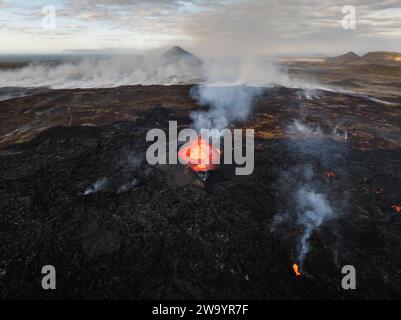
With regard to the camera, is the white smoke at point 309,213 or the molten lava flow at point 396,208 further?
the molten lava flow at point 396,208

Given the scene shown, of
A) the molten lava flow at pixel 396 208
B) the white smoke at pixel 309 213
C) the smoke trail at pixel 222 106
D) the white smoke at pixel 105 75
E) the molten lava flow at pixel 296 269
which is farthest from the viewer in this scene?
the white smoke at pixel 105 75

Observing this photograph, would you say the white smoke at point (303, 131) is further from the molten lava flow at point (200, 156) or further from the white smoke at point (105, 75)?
the white smoke at point (105, 75)

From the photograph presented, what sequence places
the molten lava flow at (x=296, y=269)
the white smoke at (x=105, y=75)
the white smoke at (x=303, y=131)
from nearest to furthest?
the molten lava flow at (x=296, y=269) < the white smoke at (x=303, y=131) < the white smoke at (x=105, y=75)

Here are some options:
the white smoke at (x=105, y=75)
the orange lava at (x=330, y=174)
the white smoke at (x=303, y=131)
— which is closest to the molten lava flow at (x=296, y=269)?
the orange lava at (x=330, y=174)

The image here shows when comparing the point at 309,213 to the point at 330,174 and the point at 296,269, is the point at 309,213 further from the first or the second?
the point at 330,174

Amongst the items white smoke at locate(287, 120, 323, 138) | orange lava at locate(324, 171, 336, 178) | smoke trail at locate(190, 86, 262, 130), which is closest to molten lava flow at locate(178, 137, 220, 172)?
smoke trail at locate(190, 86, 262, 130)
